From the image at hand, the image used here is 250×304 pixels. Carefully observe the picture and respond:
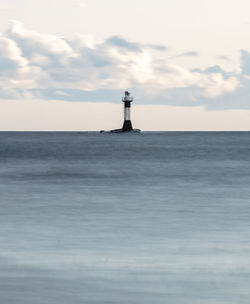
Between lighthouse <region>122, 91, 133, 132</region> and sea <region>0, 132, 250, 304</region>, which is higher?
lighthouse <region>122, 91, 133, 132</region>

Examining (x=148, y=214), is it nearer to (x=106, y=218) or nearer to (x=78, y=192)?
(x=106, y=218)

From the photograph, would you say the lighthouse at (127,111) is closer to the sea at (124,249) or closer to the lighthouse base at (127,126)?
the lighthouse base at (127,126)

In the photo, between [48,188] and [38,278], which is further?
[48,188]

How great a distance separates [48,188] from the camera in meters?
32.7

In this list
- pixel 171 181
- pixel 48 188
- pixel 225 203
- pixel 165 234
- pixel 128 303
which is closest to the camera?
pixel 128 303

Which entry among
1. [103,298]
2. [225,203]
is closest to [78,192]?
[225,203]

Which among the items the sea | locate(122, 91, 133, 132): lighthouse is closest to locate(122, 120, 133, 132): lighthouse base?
locate(122, 91, 133, 132): lighthouse

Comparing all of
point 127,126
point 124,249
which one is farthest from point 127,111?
point 124,249

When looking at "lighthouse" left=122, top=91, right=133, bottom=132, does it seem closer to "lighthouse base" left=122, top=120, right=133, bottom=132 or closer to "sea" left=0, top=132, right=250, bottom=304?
"lighthouse base" left=122, top=120, right=133, bottom=132

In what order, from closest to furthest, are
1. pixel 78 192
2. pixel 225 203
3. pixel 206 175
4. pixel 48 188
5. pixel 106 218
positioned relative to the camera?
pixel 106 218 < pixel 225 203 < pixel 78 192 < pixel 48 188 < pixel 206 175

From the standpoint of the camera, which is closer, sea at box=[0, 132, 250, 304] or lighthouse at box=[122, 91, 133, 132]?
sea at box=[0, 132, 250, 304]

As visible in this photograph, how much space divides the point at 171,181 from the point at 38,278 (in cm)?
2882

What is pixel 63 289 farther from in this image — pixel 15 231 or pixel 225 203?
pixel 225 203

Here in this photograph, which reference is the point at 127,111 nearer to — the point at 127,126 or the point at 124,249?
the point at 127,126
